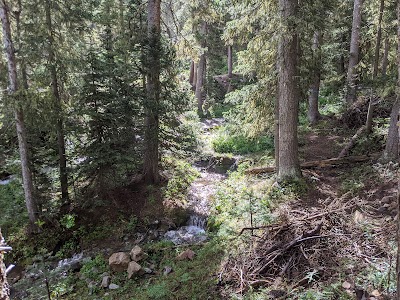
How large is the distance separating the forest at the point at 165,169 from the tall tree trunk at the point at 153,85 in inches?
1.9

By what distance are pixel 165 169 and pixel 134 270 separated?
560 centimetres

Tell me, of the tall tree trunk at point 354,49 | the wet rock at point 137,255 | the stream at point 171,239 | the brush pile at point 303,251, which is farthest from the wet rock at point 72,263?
the tall tree trunk at point 354,49

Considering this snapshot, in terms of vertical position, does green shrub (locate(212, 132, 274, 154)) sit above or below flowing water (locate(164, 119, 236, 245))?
above

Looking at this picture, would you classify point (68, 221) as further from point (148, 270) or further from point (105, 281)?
point (148, 270)

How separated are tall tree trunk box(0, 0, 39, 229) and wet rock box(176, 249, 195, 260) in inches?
207

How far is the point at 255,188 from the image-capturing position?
10.1 metres

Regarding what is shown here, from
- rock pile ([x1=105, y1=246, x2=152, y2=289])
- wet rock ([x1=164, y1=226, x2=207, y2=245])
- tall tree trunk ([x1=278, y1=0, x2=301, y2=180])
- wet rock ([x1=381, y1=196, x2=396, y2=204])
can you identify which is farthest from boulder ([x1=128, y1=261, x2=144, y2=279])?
wet rock ([x1=381, y1=196, x2=396, y2=204])

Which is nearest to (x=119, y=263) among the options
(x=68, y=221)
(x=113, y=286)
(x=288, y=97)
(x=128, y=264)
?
(x=128, y=264)

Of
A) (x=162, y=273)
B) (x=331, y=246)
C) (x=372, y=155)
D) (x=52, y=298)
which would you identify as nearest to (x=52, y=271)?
(x=52, y=298)

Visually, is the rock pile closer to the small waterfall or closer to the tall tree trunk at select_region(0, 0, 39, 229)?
the small waterfall

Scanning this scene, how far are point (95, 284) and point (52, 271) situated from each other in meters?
1.89

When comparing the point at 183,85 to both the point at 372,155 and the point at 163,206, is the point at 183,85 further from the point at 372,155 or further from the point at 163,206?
the point at 372,155

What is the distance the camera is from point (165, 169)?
12.9m

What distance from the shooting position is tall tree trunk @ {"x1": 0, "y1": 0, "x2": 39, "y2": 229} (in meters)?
8.81
